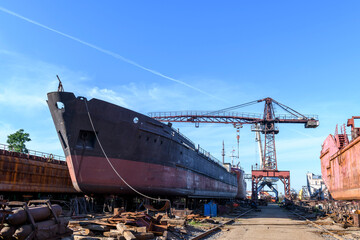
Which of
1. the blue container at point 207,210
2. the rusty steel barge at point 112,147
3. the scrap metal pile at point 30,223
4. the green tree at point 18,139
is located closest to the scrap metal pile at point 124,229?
the scrap metal pile at point 30,223

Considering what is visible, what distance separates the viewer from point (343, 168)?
15297mm

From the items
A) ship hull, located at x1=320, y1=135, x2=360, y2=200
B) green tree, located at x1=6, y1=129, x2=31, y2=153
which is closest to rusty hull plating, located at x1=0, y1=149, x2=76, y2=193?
ship hull, located at x1=320, y1=135, x2=360, y2=200

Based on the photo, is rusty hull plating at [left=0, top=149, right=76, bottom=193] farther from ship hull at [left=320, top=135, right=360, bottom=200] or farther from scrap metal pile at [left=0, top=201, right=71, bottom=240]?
ship hull at [left=320, top=135, right=360, bottom=200]

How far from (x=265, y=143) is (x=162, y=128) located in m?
31.9

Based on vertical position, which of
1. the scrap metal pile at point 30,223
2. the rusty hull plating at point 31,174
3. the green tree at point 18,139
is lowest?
the scrap metal pile at point 30,223

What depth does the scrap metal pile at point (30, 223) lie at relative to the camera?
617cm

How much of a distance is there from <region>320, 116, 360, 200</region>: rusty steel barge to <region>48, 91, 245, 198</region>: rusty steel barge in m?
9.39

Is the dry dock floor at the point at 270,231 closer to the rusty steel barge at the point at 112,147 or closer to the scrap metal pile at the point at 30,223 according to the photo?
the rusty steel barge at the point at 112,147

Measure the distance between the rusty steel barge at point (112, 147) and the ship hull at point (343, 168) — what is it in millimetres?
9380

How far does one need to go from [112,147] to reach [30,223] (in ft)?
24.9

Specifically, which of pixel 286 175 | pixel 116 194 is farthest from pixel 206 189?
pixel 286 175

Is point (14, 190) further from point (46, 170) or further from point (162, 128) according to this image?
point (162, 128)

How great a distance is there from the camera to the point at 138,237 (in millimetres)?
8219

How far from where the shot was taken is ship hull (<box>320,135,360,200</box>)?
42.1 ft
